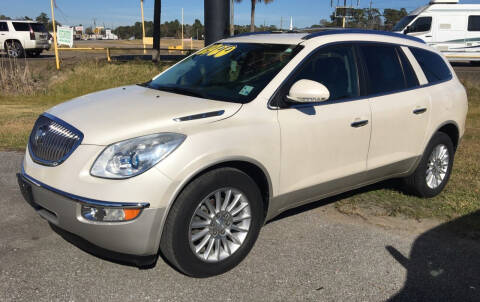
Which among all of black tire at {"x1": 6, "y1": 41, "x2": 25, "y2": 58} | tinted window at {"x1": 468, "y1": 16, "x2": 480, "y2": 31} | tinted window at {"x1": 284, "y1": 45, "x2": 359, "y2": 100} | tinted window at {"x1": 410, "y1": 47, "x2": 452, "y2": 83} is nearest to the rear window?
black tire at {"x1": 6, "y1": 41, "x2": 25, "y2": 58}

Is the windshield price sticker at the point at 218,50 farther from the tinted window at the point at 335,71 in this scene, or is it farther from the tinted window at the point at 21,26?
the tinted window at the point at 21,26

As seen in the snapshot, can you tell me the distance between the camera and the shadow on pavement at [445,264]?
3.15 m

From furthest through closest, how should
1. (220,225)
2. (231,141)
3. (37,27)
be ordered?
1. (37,27)
2. (220,225)
3. (231,141)

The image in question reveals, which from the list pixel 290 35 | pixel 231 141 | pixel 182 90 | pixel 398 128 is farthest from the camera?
pixel 398 128

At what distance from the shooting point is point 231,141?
3.12 metres

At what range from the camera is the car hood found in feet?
9.70

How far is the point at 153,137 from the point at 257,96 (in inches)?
36.3

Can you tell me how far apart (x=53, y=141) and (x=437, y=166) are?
4.00 m

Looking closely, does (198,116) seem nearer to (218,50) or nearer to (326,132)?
(326,132)

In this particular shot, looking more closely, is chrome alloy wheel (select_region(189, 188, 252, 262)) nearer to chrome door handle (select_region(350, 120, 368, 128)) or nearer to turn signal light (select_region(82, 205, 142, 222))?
turn signal light (select_region(82, 205, 142, 222))

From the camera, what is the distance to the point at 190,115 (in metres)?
3.14

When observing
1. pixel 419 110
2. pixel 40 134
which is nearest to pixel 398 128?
pixel 419 110

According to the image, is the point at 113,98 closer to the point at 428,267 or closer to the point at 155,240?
the point at 155,240

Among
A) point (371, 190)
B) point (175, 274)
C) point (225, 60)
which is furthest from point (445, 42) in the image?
point (175, 274)
